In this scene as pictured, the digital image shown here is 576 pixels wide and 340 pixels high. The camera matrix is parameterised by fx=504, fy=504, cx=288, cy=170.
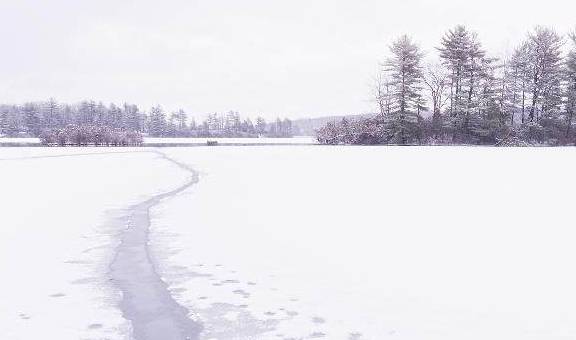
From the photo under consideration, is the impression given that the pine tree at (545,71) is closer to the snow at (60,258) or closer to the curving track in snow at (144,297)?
the snow at (60,258)

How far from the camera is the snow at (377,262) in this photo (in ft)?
16.7

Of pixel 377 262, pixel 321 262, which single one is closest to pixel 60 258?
pixel 321 262

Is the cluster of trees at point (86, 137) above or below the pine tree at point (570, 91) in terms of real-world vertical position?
below

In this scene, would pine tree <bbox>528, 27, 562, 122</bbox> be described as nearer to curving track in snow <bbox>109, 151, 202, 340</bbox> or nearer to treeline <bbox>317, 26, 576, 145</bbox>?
treeline <bbox>317, 26, 576, 145</bbox>

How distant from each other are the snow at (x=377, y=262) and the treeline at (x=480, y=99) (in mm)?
34403

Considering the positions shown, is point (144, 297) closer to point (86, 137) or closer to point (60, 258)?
point (60, 258)

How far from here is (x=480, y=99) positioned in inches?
1821

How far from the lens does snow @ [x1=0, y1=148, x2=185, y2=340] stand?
510 centimetres

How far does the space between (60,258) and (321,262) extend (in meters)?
4.07

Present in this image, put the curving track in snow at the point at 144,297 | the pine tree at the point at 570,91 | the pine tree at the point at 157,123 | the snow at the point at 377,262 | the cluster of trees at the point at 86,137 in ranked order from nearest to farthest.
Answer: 1. the curving track in snow at the point at 144,297
2. the snow at the point at 377,262
3. the pine tree at the point at 570,91
4. the cluster of trees at the point at 86,137
5. the pine tree at the point at 157,123

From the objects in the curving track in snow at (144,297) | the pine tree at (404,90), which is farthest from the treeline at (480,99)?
the curving track in snow at (144,297)

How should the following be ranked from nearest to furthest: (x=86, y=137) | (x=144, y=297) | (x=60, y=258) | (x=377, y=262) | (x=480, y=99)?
(x=144, y=297)
(x=377, y=262)
(x=60, y=258)
(x=480, y=99)
(x=86, y=137)

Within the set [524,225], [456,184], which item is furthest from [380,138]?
[524,225]

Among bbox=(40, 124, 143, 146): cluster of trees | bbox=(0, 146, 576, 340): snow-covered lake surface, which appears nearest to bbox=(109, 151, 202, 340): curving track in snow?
bbox=(0, 146, 576, 340): snow-covered lake surface
